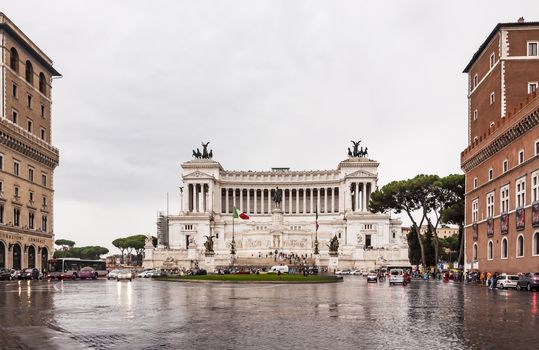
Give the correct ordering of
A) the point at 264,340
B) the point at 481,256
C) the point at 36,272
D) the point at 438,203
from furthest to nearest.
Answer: the point at 438,203 → the point at 36,272 → the point at 481,256 → the point at 264,340

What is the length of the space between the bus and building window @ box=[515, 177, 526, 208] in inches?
1985

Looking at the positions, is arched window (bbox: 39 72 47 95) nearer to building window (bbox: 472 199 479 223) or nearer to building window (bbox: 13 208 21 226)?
building window (bbox: 13 208 21 226)

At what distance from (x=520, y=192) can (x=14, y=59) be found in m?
60.4

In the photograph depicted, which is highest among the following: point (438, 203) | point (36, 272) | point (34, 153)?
point (34, 153)

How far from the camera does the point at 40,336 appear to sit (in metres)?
17.2

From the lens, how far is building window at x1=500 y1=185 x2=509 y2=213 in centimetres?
5794

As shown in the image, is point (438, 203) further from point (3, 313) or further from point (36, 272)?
point (3, 313)

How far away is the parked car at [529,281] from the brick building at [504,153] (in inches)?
105

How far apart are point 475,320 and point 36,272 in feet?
204

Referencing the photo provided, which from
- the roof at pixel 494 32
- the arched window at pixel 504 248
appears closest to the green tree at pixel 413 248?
the roof at pixel 494 32

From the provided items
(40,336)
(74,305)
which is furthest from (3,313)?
(40,336)

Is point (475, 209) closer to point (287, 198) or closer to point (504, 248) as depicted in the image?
point (504, 248)

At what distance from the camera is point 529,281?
45.5 metres

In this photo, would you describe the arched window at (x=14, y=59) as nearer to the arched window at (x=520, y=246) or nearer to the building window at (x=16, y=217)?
the building window at (x=16, y=217)
